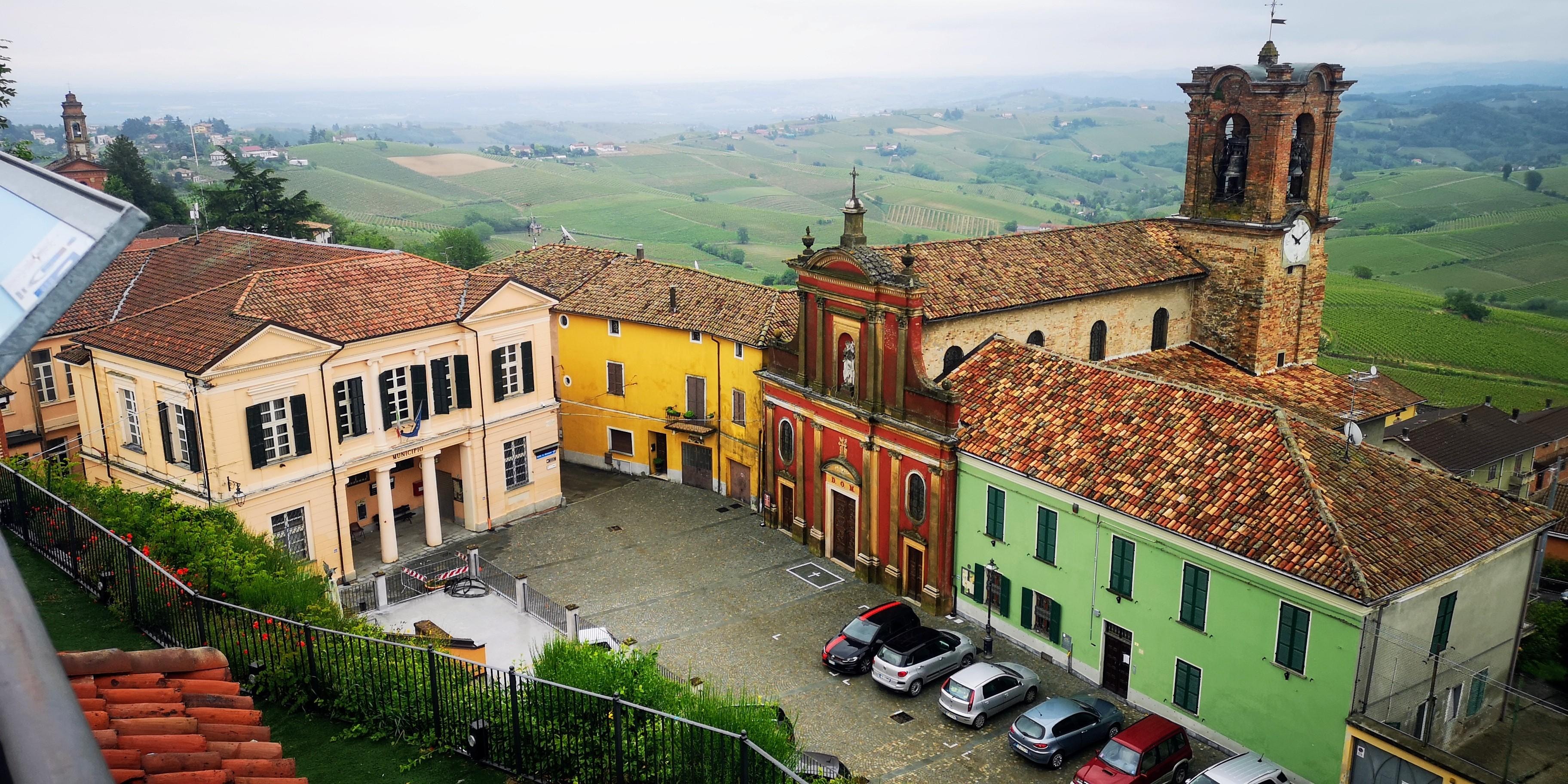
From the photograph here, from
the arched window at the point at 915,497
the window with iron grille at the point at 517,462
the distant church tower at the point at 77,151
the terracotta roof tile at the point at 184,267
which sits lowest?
the window with iron grille at the point at 517,462

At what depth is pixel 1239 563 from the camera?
75.0 feet

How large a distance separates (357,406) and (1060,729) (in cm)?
2165

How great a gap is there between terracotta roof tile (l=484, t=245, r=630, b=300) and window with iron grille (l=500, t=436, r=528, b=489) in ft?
26.1

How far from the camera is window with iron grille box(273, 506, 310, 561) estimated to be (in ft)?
102

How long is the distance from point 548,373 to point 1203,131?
24.9 metres

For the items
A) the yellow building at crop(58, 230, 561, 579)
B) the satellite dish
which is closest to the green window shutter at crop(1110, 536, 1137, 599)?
the satellite dish

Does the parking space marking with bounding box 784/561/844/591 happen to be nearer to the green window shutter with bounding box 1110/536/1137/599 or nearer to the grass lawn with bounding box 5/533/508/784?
the green window shutter with bounding box 1110/536/1137/599

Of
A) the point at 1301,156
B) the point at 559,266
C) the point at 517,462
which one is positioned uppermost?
the point at 1301,156

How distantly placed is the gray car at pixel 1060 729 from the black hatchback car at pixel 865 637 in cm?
452

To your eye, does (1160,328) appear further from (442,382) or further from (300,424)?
(300,424)

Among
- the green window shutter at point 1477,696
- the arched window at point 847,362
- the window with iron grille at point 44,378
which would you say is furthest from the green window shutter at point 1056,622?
the window with iron grille at point 44,378

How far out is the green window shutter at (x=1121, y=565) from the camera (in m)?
A: 25.5

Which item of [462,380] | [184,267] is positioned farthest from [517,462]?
[184,267]

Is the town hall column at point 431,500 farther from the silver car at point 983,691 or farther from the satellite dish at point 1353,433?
the satellite dish at point 1353,433
